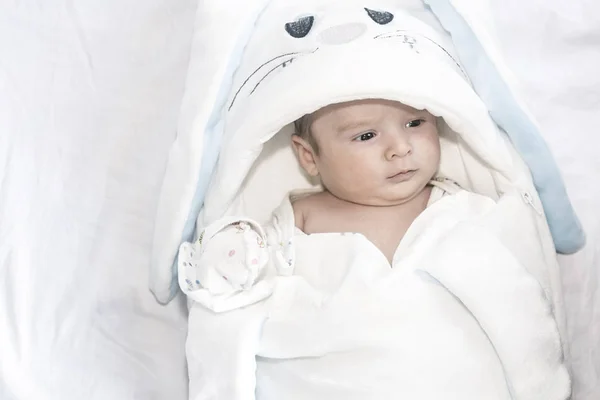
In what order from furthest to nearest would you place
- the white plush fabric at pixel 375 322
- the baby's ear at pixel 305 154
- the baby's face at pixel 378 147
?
1. the baby's ear at pixel 305 154
2. the baby's face at pixel 378 147
3. the white plush fabric at pixel 375 322

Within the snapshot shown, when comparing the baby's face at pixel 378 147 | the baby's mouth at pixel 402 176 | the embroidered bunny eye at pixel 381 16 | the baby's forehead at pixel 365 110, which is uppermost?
the embroidered bunny eye at pixel 381 16

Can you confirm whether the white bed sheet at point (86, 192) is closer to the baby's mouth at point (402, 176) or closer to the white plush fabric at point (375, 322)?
the white plush fabric at point (375, 322)

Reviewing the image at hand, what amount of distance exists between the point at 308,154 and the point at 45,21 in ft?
1.88

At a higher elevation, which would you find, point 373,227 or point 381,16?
point 381,16

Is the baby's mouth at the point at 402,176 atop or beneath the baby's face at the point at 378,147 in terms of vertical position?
beneath

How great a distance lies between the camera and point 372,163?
1397 mm

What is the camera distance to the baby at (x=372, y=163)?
139cm

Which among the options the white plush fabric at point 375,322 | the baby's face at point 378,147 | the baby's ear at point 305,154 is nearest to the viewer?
the white plush fabric at point 375,322

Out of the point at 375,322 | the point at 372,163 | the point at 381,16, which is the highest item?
the point at 381,16

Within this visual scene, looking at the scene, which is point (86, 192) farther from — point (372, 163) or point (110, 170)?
point (372, 163)

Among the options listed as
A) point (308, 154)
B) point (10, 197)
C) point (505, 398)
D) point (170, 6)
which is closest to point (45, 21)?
point (170, 6)

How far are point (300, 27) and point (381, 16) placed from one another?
129 millimetres

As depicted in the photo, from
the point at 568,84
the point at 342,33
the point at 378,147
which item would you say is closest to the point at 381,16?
the point at 342,33

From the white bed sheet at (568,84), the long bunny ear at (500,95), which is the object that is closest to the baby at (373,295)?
the long bunny ear at (500,95)
